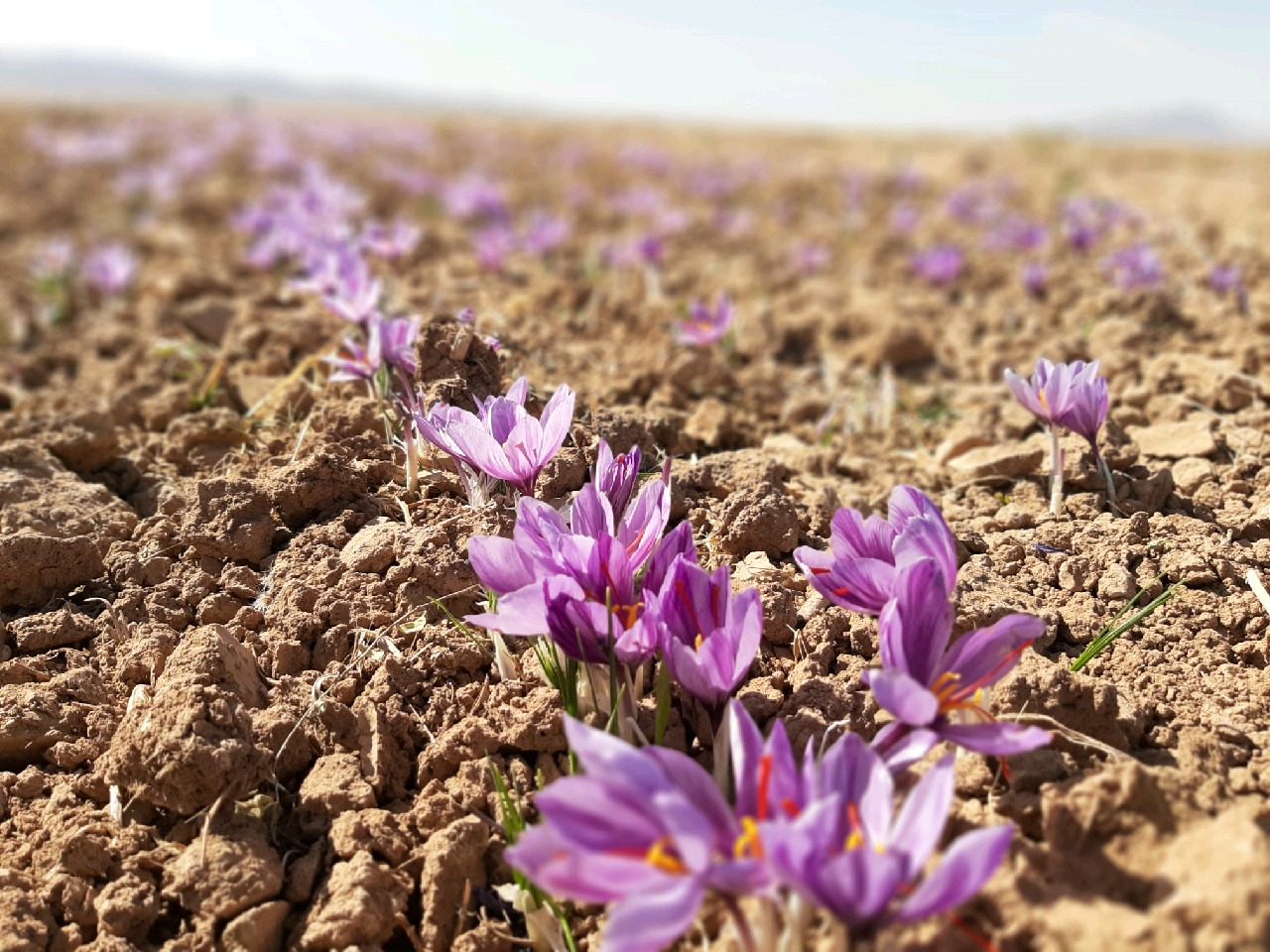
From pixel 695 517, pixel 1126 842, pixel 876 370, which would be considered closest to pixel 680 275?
pixel 876 370

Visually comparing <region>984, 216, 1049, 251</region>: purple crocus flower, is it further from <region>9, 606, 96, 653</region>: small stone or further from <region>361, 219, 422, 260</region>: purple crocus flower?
<region>9, 606, 96, 653</region>: small stone

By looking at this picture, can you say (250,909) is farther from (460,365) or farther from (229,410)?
(229,410)

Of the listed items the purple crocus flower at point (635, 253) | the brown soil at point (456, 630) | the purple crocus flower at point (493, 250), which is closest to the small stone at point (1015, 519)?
the brown soil at point (456, 630)

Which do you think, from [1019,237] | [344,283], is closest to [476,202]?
[1019,237]

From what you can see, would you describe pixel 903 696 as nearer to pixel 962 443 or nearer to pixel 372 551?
pixel 372 551

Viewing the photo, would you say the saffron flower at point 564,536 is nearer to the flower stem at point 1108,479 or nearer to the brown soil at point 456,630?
the brown soil at point 456,630
